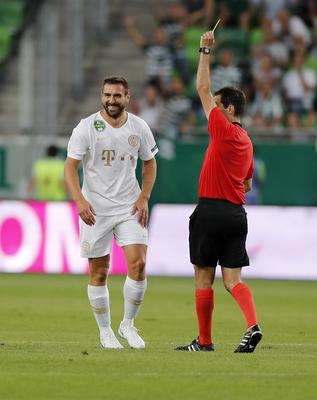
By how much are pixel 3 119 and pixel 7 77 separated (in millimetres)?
1089

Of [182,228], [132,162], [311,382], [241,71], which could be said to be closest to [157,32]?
[241,71]

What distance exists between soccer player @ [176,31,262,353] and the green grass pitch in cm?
47

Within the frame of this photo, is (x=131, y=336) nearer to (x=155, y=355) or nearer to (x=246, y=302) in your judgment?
(x=155, y=355)

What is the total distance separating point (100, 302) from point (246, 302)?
4.20ft

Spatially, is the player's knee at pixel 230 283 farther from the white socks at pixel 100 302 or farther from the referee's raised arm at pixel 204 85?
the referee's raised arm at pixel 204 85

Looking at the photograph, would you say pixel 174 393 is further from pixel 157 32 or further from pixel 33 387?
pixel 157 32

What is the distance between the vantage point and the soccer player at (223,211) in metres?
11.0

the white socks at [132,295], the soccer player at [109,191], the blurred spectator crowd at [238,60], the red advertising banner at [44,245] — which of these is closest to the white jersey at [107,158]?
the soccer player at [109,191]

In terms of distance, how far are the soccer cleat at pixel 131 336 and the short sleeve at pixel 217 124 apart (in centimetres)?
179

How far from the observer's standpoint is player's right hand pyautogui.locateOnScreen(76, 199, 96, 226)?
36.9 ft

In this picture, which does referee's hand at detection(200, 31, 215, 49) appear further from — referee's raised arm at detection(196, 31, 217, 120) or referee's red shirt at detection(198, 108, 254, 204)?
referee's red shirt at detection(198, 108, 254, 204)

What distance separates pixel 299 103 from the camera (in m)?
26.0

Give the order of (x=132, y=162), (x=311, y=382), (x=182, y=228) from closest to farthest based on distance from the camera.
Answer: (x=311, y=382), (x=132, y=162), (x=182, y=228)

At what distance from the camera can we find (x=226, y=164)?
36.5 feet
